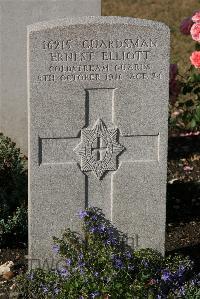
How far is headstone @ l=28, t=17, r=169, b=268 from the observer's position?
4.38m

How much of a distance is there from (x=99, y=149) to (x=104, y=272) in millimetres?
728

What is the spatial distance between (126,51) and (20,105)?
7.63 ft

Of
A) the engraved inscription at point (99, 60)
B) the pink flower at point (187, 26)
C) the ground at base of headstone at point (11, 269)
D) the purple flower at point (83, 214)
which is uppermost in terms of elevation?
the pink flower at point (187, 26)

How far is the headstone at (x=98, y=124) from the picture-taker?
4.38m

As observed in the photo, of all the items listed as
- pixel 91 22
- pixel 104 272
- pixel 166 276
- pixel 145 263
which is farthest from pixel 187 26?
pixel 104 272

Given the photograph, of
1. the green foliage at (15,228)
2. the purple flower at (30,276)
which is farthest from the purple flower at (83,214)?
the green foliage at (15,228)

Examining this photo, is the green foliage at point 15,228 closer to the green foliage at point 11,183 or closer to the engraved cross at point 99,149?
the green foliage at point 11,183

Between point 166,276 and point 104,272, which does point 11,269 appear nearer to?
point 104,272

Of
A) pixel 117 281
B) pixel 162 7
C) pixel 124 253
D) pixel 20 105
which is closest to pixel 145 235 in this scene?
pixel 124 253

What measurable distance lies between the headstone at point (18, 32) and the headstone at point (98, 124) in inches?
81.7

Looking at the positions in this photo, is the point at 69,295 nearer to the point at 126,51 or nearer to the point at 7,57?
the point at 126,51

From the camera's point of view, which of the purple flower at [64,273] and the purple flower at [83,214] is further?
the purple flower at [83,214]

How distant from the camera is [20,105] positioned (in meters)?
6.64

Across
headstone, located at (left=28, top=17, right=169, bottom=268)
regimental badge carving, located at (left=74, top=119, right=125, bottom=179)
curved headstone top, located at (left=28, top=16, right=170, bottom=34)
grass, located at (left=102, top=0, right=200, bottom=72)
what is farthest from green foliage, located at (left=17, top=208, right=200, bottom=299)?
grass, located at (left=102, top=0, right=200, bottom=72)
